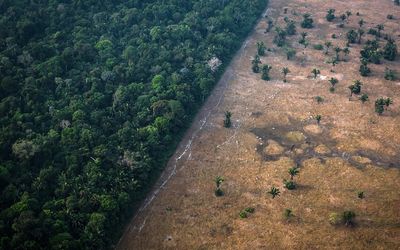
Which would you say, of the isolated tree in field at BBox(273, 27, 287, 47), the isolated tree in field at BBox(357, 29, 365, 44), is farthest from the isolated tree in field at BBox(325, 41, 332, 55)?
the isolated tree in field at BBox(273, 27, 287, 47)

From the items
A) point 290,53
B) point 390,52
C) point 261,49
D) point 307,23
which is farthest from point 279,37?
point 390,52

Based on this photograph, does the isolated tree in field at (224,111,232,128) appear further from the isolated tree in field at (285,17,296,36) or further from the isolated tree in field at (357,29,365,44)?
the isolated tree in field at (357,29,365,44)

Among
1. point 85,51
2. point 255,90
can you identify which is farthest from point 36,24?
point 255,90

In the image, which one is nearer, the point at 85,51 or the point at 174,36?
the point at 85,51

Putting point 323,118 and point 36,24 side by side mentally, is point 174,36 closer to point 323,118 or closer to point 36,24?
point 36,24

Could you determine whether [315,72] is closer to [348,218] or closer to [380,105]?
[380,105]

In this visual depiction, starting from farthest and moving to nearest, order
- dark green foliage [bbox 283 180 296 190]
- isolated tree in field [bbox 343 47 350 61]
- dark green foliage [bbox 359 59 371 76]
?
isolated tree in field [bbox 343 47 350 61] < dark green foliage [bbox 359 59 371 76] < dark green foliage [bbox 283 180 296 190]
